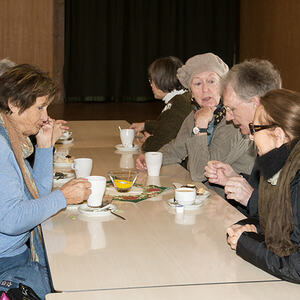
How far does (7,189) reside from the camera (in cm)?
211

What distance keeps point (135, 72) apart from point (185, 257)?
10605mm

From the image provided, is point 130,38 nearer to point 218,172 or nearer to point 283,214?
point 218,172

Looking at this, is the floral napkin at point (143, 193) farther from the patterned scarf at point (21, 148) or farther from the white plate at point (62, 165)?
the white plate at point (62, 165)

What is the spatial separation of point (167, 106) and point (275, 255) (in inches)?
111

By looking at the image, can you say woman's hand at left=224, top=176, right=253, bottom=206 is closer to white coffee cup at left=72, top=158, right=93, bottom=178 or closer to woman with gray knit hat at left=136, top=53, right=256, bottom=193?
woman with gray knit hat at left=136, top=53, right=256, bottom=193

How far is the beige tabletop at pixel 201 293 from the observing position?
5.31ft

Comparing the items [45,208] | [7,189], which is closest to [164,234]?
[45,208]

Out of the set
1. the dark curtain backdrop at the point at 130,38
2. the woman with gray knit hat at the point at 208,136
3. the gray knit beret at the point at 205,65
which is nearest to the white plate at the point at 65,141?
the woman with gray knit hat at the point at 208,136

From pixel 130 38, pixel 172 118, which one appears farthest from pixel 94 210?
pixel 130 38

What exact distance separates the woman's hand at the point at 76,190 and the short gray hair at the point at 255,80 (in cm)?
93

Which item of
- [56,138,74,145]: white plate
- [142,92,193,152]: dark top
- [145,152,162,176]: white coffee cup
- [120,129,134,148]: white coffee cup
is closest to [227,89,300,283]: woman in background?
[145,152,162,176]: white coffee cup

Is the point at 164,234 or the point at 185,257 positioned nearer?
the point at 185,257

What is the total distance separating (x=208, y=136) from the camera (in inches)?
137

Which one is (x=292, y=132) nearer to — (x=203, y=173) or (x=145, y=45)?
(x=203, y=173)
